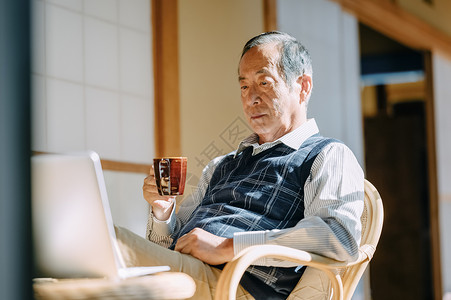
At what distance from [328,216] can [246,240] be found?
0.71 ft

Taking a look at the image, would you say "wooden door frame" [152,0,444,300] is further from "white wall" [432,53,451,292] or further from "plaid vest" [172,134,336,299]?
"plaid vest" [172,134,336,299]

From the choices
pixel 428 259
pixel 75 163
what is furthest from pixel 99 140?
pixel 428 259

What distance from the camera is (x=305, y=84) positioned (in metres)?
2.14

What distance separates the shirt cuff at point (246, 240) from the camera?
165cm

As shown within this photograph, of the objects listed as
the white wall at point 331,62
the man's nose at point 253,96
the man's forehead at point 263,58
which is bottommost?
the man's nose at point 253,96

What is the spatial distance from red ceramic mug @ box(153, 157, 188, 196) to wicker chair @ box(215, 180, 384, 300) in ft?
0.85

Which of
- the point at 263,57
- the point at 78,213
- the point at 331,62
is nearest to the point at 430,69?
the point at 331,62

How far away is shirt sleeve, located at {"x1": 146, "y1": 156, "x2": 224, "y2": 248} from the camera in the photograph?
199 cm

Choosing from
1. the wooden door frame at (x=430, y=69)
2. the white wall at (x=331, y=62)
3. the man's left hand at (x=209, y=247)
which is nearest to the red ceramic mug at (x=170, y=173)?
the man's left hand at (x=209, y=247)

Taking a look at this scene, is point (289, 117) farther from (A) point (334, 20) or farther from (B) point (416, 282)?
(B) point (416, 282)

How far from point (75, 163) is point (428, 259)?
6018 millimetres

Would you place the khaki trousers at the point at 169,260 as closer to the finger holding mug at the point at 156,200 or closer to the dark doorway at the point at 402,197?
→ the finger holding mug at the point at 156,200

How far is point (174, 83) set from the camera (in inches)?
142

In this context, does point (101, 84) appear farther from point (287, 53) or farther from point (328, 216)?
point (328, 216)
